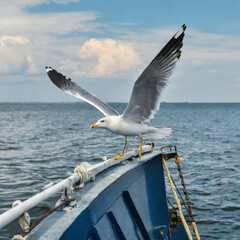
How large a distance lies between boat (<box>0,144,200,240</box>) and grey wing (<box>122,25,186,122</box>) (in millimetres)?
554

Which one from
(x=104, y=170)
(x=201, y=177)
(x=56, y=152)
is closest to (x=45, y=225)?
(x=104, y=170)

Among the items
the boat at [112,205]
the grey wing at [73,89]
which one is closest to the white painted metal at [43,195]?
the boat at [112,205]

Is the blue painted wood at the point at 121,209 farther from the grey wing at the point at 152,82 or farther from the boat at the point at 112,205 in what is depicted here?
the grey wing at the point at 152,82

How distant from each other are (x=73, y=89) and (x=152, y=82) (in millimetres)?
2452

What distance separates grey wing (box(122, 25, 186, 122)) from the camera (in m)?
4.88

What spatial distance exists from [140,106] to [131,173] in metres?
1.24

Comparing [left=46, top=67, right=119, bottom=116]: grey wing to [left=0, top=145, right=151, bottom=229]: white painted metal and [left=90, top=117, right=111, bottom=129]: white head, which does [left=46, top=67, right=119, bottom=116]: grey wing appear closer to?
[left=90, top=117, right=111, bottom=129]: white head

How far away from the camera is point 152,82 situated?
516 centimetres

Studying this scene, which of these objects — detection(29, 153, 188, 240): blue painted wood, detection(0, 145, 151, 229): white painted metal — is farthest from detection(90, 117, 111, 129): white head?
detection(0, 145, 151, 229): white painted metal

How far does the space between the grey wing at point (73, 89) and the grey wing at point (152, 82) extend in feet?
2.71

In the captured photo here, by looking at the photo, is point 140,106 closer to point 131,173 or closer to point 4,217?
point 131,173

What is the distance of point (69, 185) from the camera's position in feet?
9.76

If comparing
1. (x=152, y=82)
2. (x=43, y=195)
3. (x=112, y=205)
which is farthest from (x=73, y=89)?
(x=43, y=195)

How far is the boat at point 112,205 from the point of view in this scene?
8.35 ft
